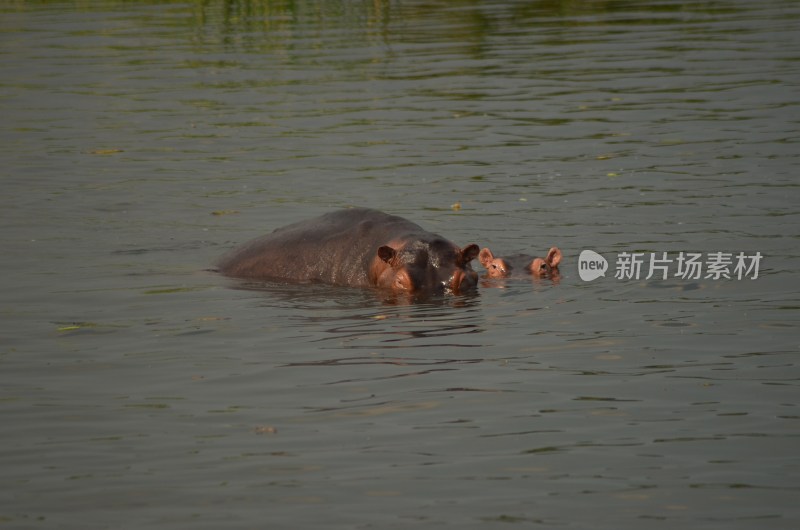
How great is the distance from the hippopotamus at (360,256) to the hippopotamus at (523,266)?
303 mm

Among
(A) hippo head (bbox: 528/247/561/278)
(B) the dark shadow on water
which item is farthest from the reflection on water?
(A) hippo head (bbox: 528/247/561/278)

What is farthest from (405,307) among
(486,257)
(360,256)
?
(486,257)

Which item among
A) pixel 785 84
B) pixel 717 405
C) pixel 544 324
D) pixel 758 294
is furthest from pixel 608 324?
pixel 785 84

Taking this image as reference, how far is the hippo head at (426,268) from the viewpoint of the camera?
37.8ft

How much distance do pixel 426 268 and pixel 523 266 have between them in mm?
964

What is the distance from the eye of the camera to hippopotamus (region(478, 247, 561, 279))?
11.9 meters

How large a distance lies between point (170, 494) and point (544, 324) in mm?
4120

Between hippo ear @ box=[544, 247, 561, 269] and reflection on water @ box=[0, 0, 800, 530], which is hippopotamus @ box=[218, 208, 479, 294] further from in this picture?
hippo ear @ box=[544, 247, 561, 269]
